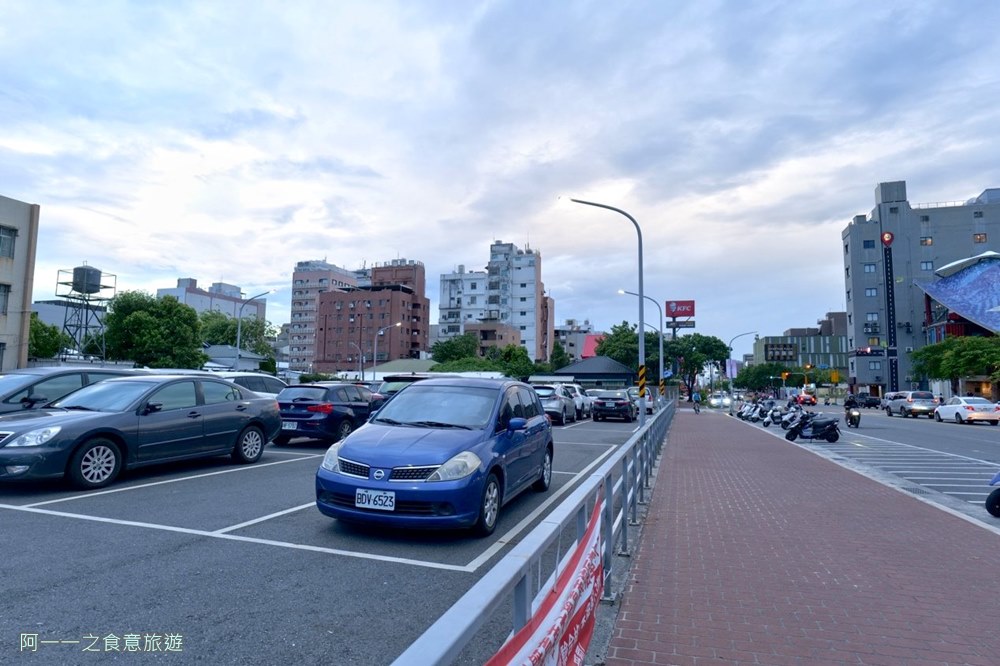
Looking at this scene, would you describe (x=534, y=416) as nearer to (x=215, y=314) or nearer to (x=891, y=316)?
(x=891, y=316)

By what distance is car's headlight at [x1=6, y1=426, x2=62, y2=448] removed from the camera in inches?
279

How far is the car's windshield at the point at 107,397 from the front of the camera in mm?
8266

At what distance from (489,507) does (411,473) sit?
0.98 meters

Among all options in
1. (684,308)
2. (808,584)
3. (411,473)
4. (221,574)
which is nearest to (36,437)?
(221,574)

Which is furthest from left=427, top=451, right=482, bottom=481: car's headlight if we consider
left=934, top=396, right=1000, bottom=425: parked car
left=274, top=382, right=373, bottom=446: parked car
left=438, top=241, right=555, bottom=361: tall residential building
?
left=438, top=241, right=555, bottom=361: tall residential building

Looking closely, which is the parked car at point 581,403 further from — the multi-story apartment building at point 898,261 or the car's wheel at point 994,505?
the multi-story apartment building at point 898,261

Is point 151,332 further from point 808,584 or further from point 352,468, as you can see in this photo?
point 808,584

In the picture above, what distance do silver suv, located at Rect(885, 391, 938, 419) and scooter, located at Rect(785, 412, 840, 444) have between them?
2244 cm

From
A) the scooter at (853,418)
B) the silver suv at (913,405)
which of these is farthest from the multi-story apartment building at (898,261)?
the scooter at (853,418)

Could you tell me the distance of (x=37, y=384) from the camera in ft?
31.9

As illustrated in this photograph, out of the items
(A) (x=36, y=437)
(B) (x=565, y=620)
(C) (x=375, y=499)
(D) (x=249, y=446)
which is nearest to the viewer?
(B) (x=565, y=620)

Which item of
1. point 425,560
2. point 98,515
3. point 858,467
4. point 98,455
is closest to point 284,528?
point 425,560

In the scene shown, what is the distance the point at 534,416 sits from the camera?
27.1 ft

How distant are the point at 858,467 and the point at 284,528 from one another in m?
11.3
